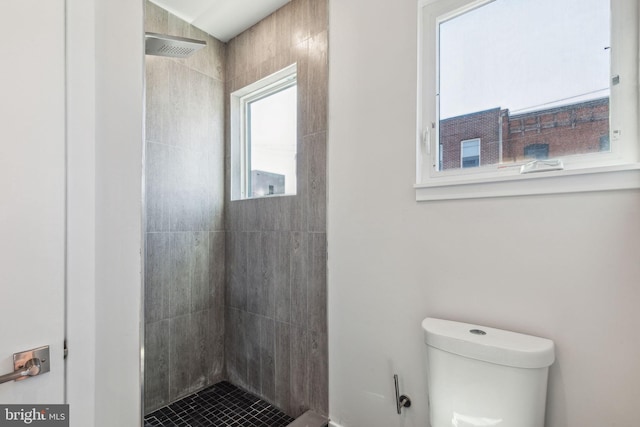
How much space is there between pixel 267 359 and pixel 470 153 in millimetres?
1627

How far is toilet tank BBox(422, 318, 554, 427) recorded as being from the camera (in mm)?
884

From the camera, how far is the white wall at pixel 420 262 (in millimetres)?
882

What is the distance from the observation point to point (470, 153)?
1.17 meters

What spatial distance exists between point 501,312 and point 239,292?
1577 mm

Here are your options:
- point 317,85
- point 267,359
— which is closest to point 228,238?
point 267,359

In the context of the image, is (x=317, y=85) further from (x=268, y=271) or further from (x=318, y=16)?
(x=268, y=271)

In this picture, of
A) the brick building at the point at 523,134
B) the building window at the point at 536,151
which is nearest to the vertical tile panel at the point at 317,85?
the brick building at the point at 523,134

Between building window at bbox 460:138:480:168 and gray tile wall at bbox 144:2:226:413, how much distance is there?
1.63m

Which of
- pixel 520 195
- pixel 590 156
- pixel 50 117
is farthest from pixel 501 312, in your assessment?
pixel 50 117

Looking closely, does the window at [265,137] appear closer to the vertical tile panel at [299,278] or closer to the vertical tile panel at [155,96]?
the vertical tile panel at [299,278]

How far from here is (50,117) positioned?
77 centimetres

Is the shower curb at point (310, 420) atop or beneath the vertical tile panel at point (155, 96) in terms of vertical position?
beneath

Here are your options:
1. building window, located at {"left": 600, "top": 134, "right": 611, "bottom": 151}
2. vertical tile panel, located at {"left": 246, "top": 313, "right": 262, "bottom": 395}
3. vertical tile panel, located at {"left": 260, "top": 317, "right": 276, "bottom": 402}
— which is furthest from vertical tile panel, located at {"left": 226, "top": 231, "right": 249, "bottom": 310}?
building window, located at {"left": 600, "top": 134, "right": 611, "bottom": 151}

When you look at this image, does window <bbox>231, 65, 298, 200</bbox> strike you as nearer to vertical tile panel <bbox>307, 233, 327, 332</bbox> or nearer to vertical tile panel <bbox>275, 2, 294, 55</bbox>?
vertical tile panel <bbox>275, 2, 294, 55</bbox>
